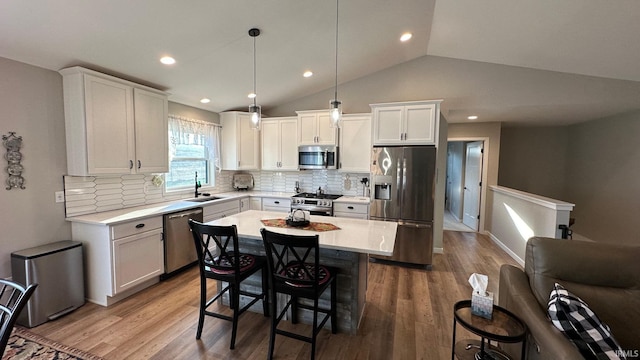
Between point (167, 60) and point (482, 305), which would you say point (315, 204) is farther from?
point (482, 305)

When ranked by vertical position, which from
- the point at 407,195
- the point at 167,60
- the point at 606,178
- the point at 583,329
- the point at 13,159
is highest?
the point at 167,60

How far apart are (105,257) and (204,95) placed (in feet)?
8.28

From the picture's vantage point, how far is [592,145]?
212 inches

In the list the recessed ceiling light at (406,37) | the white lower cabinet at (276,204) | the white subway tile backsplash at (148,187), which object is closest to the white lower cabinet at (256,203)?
the white lower cabinet at (276,204)

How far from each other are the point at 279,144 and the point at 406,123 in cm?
229

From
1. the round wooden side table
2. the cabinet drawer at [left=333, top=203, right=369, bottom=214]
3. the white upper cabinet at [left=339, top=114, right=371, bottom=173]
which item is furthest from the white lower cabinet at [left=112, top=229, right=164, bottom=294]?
the round wooden side table

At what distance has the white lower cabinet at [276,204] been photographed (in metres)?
4.69

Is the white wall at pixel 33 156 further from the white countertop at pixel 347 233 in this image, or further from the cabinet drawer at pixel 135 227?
the white countertop at pixel 347 233

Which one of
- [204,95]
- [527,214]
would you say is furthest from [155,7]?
[527,214]

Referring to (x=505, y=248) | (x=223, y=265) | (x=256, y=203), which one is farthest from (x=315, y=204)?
(x=505, y=248)

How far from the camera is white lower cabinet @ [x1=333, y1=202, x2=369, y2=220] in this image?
4.21 metres

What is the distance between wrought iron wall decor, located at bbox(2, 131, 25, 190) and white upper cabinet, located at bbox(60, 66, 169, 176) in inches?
14.5

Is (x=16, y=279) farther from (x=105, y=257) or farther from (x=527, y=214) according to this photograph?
(x=527, y=214)

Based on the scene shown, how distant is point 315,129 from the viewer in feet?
15.3
